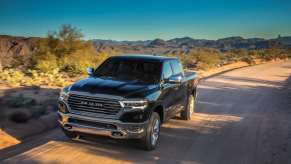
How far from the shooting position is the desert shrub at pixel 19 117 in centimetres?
973

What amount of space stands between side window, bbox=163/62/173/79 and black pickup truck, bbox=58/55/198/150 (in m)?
0.13

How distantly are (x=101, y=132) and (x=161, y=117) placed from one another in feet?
5.38

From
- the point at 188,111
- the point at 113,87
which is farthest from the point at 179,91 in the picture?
the point at 113,87

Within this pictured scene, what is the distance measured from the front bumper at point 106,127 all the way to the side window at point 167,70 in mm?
1858

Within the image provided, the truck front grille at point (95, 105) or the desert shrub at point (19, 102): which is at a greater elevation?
the truck front grille at point (95, 105)

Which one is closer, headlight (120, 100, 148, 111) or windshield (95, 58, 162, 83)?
headlight (120, 100, 148, 111)

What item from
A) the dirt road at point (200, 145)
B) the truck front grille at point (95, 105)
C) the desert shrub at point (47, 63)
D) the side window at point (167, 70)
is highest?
the side window at point (167, 70)

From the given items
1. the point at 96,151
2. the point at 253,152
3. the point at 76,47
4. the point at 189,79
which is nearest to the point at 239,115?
the point at 189,79

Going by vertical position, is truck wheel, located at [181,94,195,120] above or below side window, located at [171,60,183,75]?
below

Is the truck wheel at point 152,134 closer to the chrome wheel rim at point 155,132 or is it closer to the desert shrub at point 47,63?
the chrome wheel rim at point 155,132

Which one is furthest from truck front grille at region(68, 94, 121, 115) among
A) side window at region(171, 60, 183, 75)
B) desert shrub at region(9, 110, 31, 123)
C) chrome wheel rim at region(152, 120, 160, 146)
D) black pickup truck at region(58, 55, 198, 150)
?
desert shrub at region(9, 110, 31, 123)

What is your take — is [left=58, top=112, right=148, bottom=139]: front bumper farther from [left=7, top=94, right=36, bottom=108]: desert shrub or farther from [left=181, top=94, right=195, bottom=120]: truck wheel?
[left=7, top=94, right=36, bottom=108]: desert shrub

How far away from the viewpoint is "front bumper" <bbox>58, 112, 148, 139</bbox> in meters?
6.91

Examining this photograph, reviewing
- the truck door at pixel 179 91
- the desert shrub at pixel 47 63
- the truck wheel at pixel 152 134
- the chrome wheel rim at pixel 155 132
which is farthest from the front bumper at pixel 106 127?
the desert shrub at pixel 47 63
